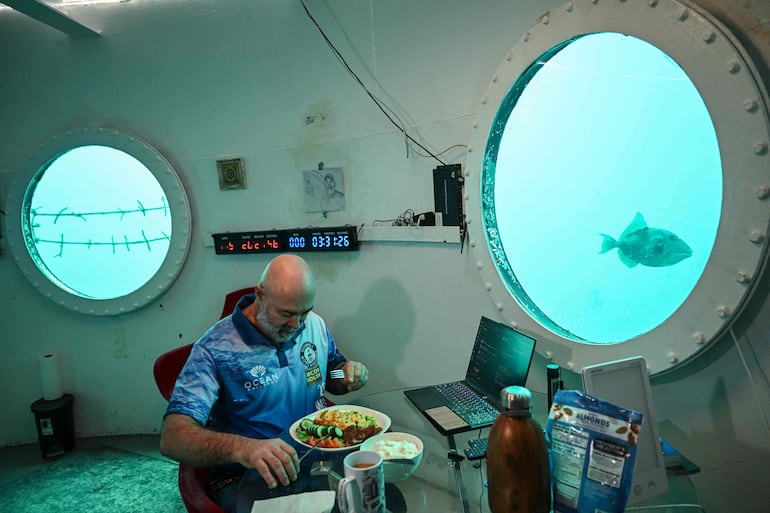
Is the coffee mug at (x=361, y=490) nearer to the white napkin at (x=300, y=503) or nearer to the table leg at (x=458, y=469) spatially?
the white napkin at (x=300, y=503)

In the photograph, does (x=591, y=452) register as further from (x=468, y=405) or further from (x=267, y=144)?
(x=267, y=144)

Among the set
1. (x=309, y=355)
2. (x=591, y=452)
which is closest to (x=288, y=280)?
(x=309, y=355)

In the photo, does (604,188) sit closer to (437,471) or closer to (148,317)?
(437,471)

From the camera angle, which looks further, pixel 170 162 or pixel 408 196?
pixel 170 162

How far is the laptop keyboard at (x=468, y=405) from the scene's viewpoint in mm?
1485

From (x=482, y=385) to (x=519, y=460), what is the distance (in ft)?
2.46

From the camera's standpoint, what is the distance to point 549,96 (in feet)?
5.82

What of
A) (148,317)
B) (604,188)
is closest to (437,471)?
(604,188)

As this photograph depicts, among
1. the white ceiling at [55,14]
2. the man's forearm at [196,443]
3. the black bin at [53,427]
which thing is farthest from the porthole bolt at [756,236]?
the black bin at [53,427]

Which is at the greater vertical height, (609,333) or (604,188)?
(604,188)

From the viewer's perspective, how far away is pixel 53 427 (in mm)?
2992

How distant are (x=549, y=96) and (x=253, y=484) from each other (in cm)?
164

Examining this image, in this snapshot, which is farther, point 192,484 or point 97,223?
point 97,223

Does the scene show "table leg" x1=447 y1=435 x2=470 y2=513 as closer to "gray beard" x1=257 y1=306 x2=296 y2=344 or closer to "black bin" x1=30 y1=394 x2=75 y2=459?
"gray beard" x1=257 y1=306 x2=296 y2=344
